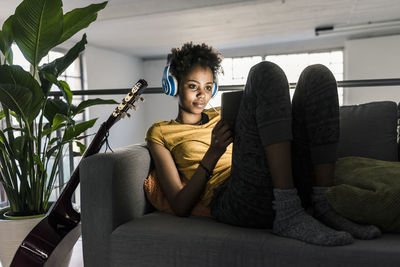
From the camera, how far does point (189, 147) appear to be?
4.20ft

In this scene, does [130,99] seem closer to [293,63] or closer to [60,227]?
[60,227]

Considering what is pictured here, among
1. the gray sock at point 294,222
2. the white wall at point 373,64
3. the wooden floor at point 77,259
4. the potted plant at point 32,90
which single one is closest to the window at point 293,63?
the white wall at point 373,64

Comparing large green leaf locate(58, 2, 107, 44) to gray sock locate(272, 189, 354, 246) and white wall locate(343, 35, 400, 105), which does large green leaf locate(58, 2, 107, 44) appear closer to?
gray sock locate(272, 189, 354, 246)

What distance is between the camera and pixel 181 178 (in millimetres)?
1298

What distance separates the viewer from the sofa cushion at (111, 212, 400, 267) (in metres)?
0.87

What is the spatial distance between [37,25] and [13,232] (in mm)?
794

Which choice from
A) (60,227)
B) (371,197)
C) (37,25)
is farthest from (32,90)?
(371,197)

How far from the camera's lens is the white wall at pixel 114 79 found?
352 inches

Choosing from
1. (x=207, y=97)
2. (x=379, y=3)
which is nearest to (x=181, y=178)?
(x=207, y=97)

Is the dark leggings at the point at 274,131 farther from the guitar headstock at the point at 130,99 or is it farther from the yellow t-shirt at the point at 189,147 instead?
the guitar headstock at the point at 130,99

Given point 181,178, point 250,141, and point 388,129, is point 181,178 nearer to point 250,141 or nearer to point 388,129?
point 250,141

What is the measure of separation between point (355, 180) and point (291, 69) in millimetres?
9179

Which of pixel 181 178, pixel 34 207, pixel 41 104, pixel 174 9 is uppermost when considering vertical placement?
pixel 174 9

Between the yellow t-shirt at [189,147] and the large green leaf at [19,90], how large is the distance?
467 mm
